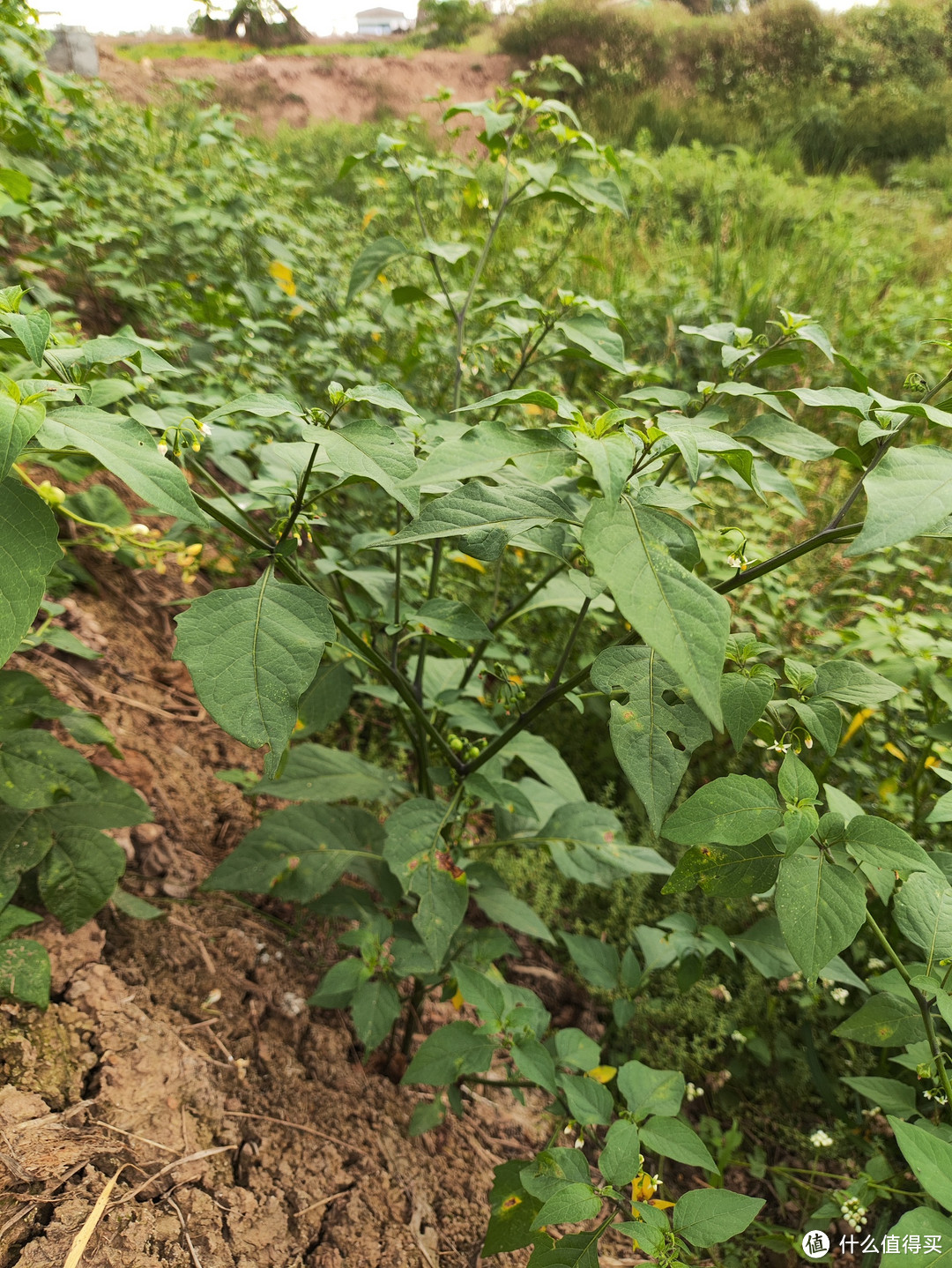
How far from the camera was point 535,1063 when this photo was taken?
119 cm

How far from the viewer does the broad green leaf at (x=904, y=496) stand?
27.2 inches

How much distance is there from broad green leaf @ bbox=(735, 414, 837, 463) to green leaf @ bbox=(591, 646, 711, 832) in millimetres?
358

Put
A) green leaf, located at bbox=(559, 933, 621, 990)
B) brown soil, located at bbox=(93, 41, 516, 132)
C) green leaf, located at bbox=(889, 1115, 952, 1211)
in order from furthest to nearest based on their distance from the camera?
brown soil, located at bbox=(93, 41, 516, 132), green leaf, located at bbox=(559, 933, 621, 990), green leaf, located at bbox=(889, 1115, 952, 1211)

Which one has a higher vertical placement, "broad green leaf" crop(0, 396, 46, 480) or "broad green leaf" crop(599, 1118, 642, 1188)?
"broad green leaf" crop(0, 396, 46, 480)

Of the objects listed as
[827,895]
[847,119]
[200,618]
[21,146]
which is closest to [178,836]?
[200,618]

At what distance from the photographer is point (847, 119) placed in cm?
1174

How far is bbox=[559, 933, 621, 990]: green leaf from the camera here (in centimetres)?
159

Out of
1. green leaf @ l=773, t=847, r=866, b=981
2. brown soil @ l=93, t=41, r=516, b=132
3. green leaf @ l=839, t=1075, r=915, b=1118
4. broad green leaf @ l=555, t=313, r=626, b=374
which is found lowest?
green leaf @ l=839, t=1075, r=915, b=1118

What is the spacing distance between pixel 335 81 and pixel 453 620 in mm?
15504

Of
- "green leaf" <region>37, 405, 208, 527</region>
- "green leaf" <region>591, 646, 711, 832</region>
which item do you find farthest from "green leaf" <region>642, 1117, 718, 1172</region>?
"green leaf" <region>37, 405, 208, 527</region>

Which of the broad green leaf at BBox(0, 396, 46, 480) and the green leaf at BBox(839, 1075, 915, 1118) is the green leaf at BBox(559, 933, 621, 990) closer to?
the green leaf at BBox(839, 1075, 915, 1118)

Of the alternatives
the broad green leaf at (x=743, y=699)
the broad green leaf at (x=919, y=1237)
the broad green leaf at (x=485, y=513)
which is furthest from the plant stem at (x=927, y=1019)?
the broad green leaf at (x=485, y=513)

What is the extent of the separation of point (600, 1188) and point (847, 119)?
50.1ft

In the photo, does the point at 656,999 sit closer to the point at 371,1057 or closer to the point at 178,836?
the point at 371,1057
